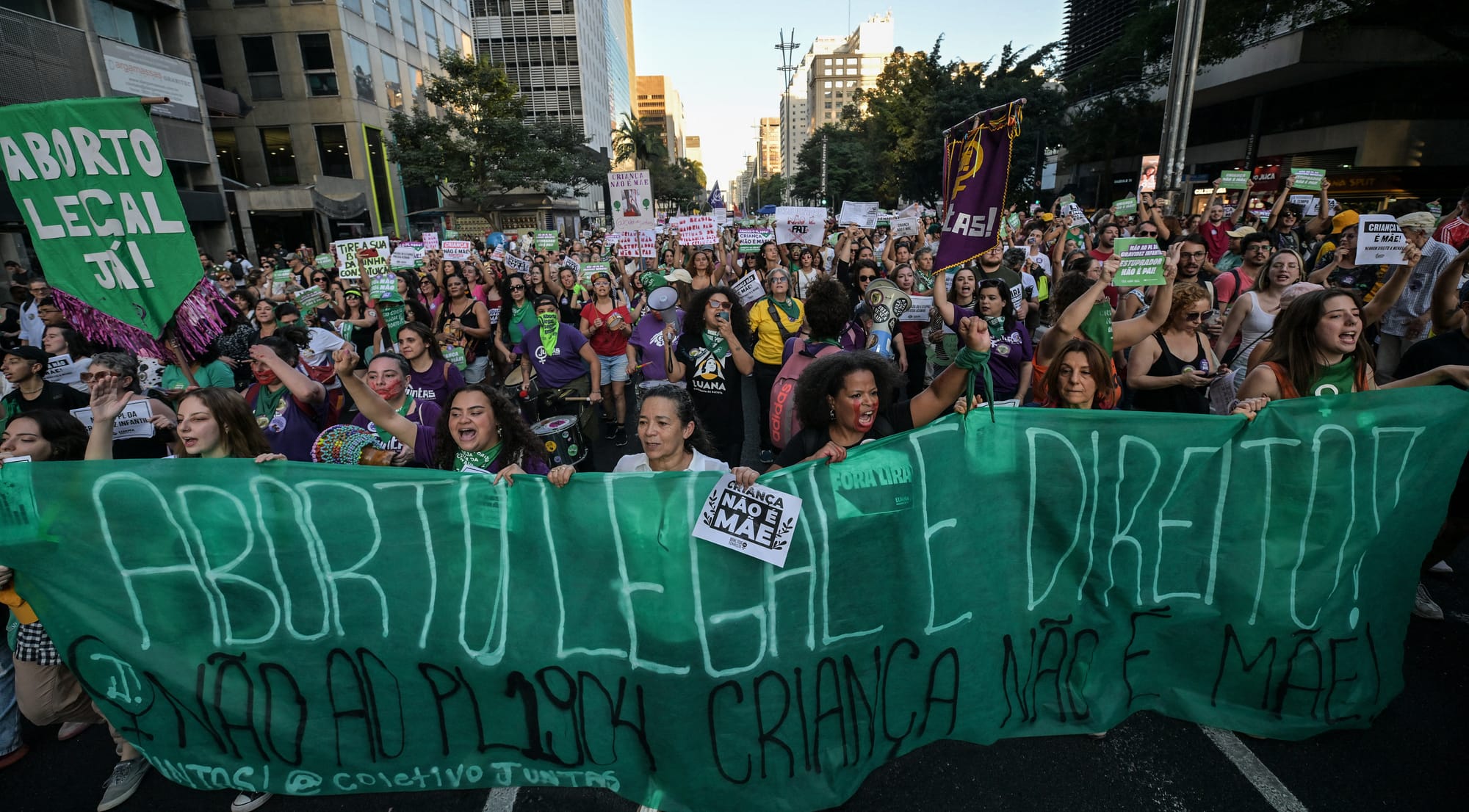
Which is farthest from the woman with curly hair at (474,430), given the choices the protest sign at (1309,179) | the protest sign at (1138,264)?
the protest sign at (1309,179)

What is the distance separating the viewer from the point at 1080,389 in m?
3.39

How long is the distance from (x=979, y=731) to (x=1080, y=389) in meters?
1.65

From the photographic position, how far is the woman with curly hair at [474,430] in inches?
129

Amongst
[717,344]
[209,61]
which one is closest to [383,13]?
[209,61]

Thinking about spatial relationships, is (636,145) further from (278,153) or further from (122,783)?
(122,783)

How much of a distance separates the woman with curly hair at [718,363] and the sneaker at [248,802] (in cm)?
334

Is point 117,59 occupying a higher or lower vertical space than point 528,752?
higher

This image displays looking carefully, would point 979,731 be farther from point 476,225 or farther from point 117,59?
point 476,225

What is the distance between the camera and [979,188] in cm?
332

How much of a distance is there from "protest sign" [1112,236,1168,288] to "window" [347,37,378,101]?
37.2 m

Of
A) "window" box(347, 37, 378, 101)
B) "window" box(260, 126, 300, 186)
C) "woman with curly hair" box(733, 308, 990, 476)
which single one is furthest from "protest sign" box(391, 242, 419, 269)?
"window" box(347, 37, 378, 101)

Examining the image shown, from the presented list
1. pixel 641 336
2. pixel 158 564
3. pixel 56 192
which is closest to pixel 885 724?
pixel 158 564

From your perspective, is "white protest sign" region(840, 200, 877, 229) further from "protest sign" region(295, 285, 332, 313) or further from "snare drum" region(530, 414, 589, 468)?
"snare drum" region(530, 414, 589, 468)

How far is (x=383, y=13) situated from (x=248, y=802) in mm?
42487
